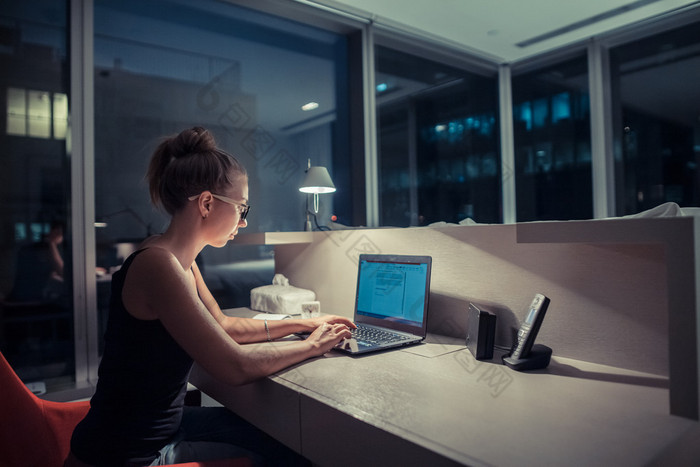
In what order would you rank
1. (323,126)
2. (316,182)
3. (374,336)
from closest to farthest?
(374,336) < (316,182) < (323,126)

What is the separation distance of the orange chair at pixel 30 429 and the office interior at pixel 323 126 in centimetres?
97

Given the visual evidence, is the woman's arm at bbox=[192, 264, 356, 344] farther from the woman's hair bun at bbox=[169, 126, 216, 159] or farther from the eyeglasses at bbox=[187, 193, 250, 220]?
the woman's hair bun at bbox=[169, 126, 216, 159]

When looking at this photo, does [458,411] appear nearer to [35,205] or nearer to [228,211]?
[228,211]

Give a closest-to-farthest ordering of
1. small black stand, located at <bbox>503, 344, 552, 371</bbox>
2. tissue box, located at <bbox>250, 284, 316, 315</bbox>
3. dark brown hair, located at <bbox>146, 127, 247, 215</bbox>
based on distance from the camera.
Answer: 1. small black stand, located at <bbox>503, 344, 552, 371</bbox>
2. dark brown hair, located at <bbox>146, 127, 247, 215</bbox>
3. tissue box, located at <bbox>250, 284, 316, 315</bbox>

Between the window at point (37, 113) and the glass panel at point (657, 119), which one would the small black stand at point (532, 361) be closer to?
the window at point (37, 113)

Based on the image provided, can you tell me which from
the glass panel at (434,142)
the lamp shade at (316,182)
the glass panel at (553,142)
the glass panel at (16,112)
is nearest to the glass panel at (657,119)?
the glass panel at (553,142)

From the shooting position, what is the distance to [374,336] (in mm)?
1448

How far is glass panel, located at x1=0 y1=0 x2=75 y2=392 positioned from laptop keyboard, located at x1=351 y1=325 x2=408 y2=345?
1.72 metres

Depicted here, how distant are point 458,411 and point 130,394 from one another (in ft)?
2.52

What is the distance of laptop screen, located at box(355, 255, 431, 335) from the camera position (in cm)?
145

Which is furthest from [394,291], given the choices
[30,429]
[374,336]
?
[30,429]

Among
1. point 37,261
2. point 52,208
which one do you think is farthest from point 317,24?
point 37,261

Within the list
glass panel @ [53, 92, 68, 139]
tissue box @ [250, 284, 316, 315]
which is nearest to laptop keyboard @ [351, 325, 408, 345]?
tissue box @ [250, 284, 316, 315]

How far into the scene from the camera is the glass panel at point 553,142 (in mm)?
3986
